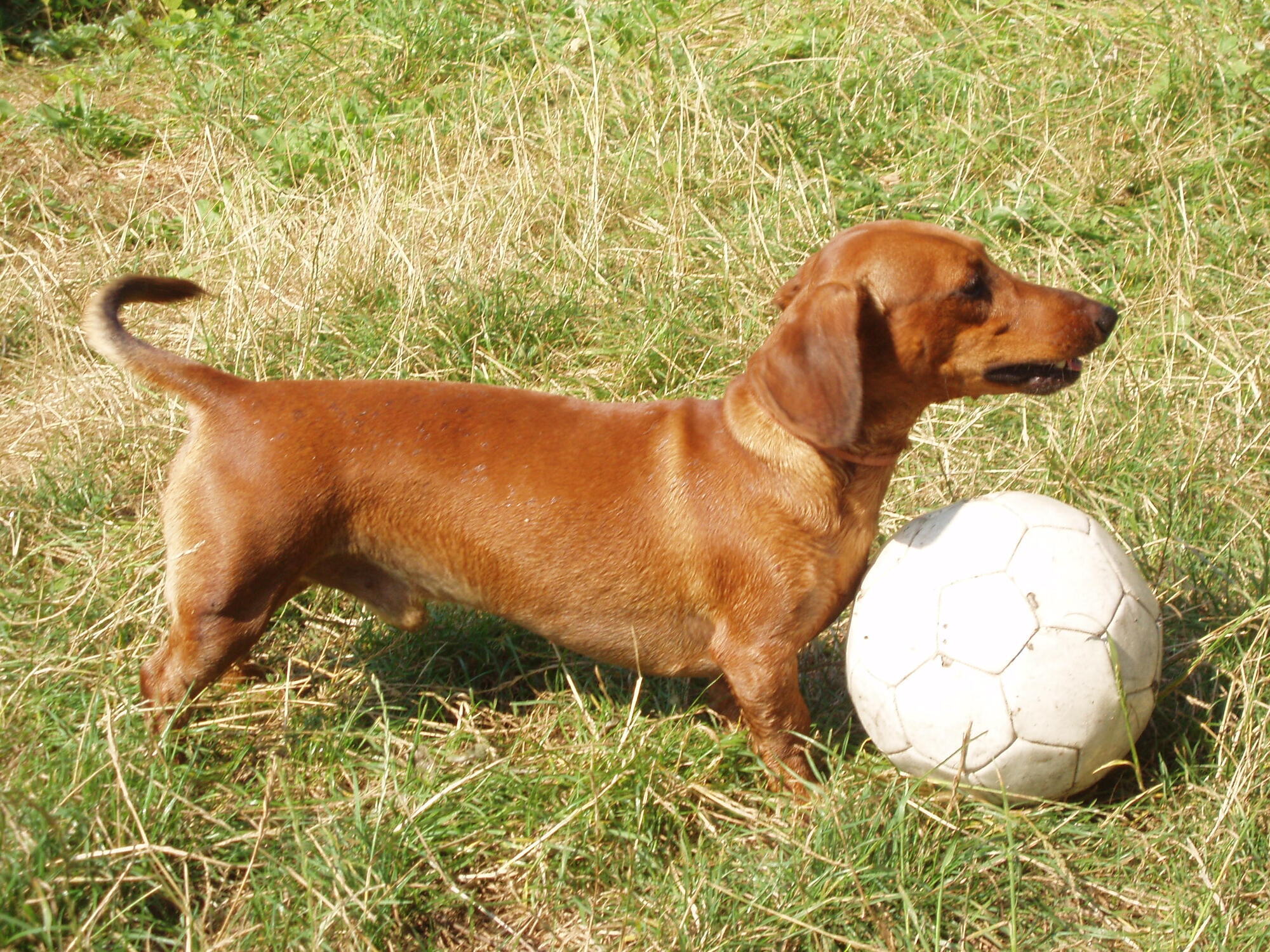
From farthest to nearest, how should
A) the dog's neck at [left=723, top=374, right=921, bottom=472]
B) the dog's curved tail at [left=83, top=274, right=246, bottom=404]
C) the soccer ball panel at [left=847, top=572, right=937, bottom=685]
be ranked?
1. the dog's curved tail at [left=83, top=274, right=246, bottom=404]
2. the dog's neck at [left=723, top=374, right=921, bottom=472]
3. the soccer ball panel at [left=847, top=572, right=937, bottom=685]

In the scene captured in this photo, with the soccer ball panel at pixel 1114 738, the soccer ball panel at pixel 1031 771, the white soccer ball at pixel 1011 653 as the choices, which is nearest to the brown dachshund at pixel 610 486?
the white soccer ball at pixel 1011 653

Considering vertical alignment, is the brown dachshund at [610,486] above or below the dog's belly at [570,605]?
above

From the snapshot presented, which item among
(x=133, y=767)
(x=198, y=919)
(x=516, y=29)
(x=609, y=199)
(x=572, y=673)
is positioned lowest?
(x=572, y=673)

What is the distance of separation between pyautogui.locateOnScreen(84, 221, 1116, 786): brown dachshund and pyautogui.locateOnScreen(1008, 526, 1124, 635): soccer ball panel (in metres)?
0.43

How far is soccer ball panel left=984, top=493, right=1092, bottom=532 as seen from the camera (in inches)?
119

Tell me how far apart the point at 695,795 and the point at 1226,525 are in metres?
1.96

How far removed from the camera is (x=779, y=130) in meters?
6.02

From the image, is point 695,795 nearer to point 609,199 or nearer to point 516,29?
point 609,199

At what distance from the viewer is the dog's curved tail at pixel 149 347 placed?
3.32 meters

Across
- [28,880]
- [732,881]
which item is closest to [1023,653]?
[732,881]

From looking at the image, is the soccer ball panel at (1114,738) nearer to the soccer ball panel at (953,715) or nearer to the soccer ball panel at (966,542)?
the soccer ball panel at (953,715)

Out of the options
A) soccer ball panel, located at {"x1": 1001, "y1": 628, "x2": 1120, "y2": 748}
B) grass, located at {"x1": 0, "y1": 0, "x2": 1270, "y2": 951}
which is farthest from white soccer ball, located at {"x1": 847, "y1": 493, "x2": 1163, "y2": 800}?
grass, located at {"x1": 0, "y1": 0, "x2": 1270, "y2": 951}

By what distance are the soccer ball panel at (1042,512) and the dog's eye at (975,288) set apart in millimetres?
532

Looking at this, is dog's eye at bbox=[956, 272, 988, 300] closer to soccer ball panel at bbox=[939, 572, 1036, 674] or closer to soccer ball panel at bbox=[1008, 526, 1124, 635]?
soccer ball panel at bbox=[1008, 526, 1124, 635]
